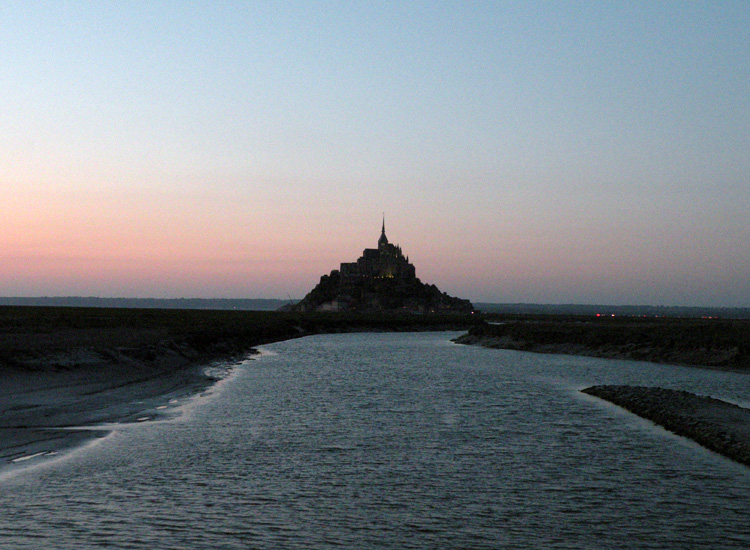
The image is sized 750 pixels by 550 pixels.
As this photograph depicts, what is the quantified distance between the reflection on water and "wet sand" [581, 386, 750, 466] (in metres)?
0.69

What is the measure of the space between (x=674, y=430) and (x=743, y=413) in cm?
457

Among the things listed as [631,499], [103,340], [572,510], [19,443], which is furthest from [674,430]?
[103,340]

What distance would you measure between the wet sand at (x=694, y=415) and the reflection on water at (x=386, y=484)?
2.28 feet

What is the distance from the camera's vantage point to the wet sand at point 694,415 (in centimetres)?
2064

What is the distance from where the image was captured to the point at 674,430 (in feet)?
78.5

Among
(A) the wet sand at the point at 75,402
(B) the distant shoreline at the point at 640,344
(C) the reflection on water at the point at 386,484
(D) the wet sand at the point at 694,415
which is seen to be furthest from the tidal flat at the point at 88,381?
(B) the distant shoreline at the point at 640,344

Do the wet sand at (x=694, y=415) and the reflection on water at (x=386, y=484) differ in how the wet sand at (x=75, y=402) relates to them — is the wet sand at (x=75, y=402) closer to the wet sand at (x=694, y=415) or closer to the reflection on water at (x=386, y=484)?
the reflection on water at (x=386, y=484)

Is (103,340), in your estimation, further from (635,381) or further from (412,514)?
(412,514)

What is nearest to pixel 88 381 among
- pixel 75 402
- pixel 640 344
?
pixel 75 402

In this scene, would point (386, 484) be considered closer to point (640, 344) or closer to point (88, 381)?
point (88, 381)

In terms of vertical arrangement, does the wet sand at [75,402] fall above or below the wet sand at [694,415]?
below

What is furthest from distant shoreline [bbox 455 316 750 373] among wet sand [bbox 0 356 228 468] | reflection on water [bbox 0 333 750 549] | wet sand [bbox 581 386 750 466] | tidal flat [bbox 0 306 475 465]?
wet sand [bbox 0 356 228 468]

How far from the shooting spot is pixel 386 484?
660 inches

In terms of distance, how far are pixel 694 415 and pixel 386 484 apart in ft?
47.6
